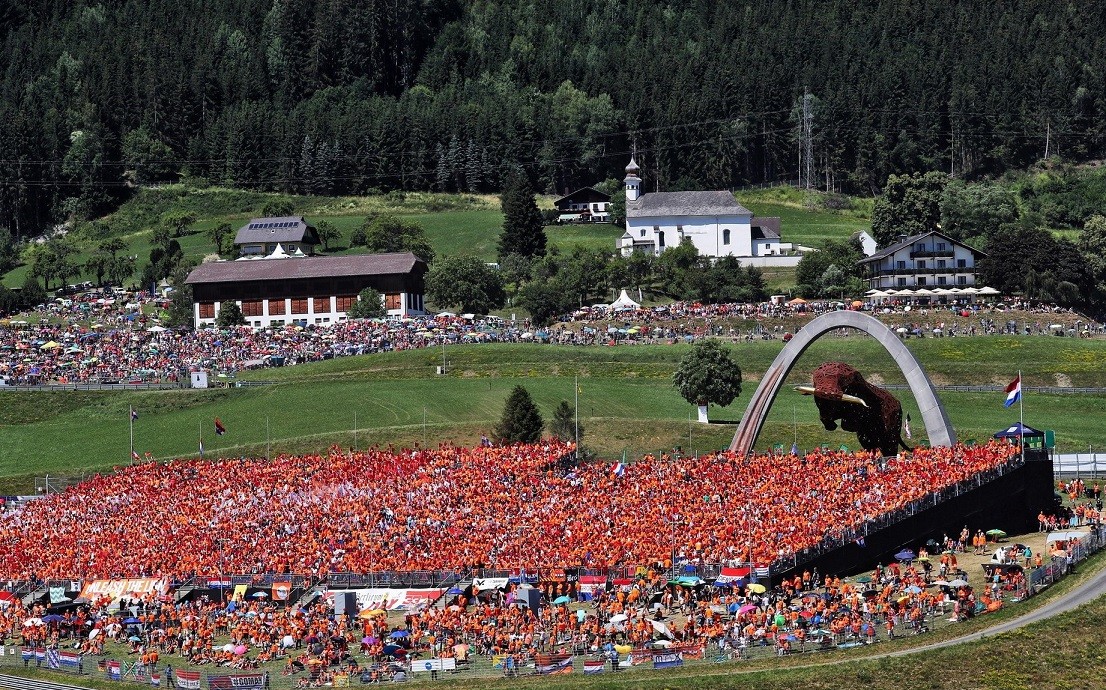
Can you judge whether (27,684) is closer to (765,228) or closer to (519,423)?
(519,423)

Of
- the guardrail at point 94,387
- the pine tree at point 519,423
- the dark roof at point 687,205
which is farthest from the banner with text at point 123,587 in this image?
the dark roof at point 687,205

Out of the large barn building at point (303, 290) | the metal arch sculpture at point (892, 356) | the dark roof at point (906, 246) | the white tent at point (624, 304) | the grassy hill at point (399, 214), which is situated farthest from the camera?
the grassy hill at point (399, 214)

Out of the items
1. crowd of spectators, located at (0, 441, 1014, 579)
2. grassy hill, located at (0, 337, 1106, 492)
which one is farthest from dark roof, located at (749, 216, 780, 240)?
crowd of spectators, located at (0, 441, 1014, 579)

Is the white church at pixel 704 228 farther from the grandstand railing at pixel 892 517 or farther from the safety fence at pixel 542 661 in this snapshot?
the safety fence at pixel 542 661

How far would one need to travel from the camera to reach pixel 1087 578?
151 ft

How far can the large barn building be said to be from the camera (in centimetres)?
12512

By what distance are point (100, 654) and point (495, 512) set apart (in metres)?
14.9

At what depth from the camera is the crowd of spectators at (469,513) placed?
168 feet

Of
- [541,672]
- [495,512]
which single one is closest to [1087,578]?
[541,672]

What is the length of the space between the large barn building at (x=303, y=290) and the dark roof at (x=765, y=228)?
112 feet

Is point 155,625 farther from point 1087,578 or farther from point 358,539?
point 1087,578

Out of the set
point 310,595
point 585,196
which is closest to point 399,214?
point 585,196

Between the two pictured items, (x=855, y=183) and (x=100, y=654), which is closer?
(x=100, y=654)

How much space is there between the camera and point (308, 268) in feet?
→ 417
